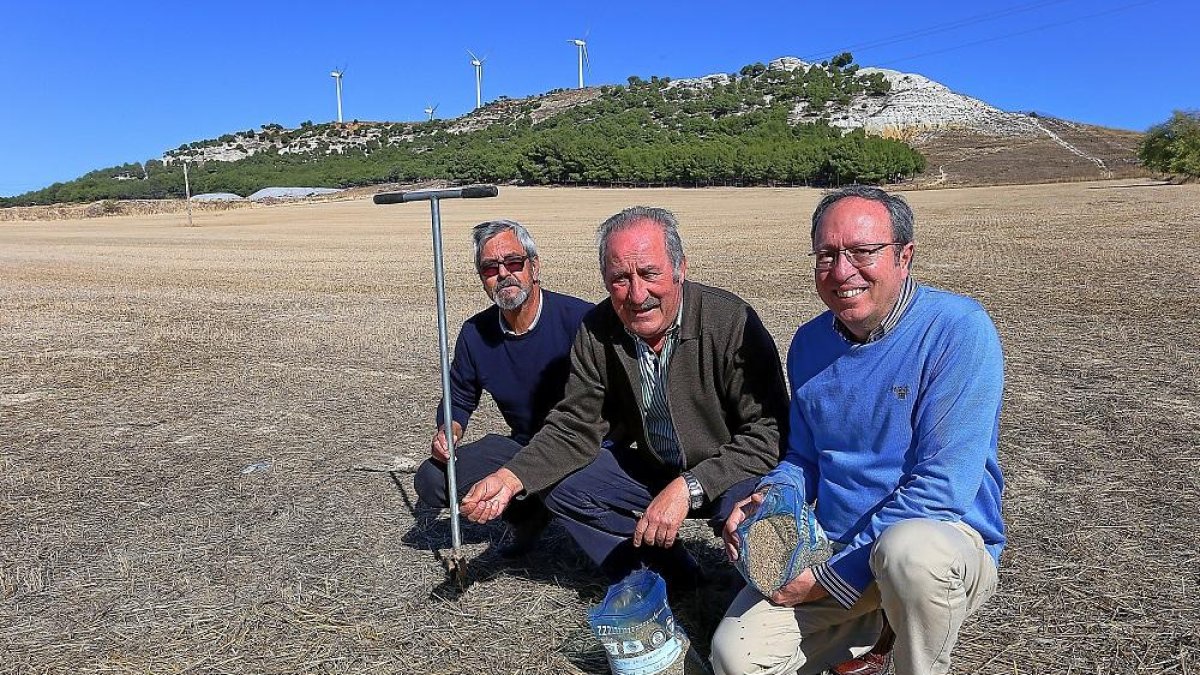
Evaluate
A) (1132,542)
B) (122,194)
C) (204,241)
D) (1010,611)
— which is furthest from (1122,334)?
(122,194)

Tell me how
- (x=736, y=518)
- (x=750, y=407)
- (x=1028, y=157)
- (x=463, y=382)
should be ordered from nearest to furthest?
(x=736, y=518), (x=750, y=407), (x=463, y=382), (x=1028, y=157)

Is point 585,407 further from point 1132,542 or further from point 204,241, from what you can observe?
point 204,241

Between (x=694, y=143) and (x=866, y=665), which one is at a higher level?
(x=694, y=143)

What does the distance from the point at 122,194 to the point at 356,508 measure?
10057 cm

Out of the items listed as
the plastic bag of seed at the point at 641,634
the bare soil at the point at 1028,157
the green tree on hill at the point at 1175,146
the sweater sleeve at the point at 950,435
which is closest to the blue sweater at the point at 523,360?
the plastic bag of seed at the point at 641,634

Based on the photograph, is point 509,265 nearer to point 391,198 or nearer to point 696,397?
point 391,198

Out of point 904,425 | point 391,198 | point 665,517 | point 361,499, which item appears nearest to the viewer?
point 904,425

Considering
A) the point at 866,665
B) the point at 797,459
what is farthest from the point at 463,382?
the point at 866,665

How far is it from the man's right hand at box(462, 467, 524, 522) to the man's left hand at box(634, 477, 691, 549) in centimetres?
53

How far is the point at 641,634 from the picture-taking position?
3012 millimetres

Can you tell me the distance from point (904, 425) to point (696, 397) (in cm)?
87

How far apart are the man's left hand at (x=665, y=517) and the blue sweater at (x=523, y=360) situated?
97 centimetres

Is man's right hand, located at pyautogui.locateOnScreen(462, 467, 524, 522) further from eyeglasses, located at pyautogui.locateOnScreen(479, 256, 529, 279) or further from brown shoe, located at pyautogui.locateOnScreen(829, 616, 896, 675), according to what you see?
brown shoe, located at pyautogui.locateOnScreen(829, 616, 896, 675)

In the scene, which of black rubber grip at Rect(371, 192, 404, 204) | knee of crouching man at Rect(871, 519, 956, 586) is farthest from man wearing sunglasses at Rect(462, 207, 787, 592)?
black rubber grip at Rect(371, 192, 404, 204)
